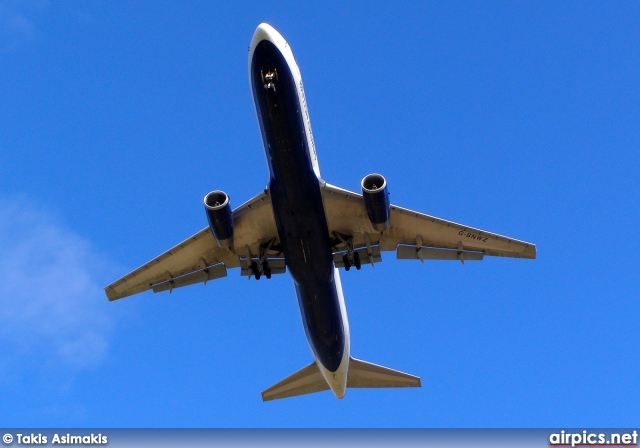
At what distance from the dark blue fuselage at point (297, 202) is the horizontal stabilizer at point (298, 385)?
287 cm

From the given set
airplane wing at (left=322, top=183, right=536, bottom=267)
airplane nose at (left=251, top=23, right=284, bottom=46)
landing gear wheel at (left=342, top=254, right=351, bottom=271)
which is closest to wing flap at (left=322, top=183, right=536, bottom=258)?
airplane wing at (left=322, top=183, right=536, bottom=267)

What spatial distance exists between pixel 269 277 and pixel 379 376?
702 centimetres

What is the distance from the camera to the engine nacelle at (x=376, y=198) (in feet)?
89.0

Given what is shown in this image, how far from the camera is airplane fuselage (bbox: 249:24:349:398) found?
2495cm

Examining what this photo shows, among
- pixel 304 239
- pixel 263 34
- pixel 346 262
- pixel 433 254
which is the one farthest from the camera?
pixel 433 254

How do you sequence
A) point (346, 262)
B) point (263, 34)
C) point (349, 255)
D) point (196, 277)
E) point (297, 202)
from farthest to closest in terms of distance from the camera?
point (196, 277), point (346, 262), point (349, 255), point (297, 202), point (263, 34)

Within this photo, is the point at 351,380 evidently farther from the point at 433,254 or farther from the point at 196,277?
the point at 196,277

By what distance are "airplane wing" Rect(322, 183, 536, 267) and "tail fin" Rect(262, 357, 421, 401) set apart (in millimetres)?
5200

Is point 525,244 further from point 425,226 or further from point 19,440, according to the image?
point 19,440

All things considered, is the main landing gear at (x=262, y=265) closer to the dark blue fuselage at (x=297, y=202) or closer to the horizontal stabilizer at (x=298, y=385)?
the dark blue fuselage at (x=297, y=202)

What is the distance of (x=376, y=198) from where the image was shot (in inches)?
1069

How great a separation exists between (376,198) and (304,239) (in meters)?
2.96

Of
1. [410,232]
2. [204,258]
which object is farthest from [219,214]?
[410,232]

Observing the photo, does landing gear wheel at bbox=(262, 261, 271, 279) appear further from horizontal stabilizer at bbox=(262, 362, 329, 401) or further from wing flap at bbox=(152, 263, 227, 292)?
horizontal stabilizer at bbox=(262, 362, 329, 401)
